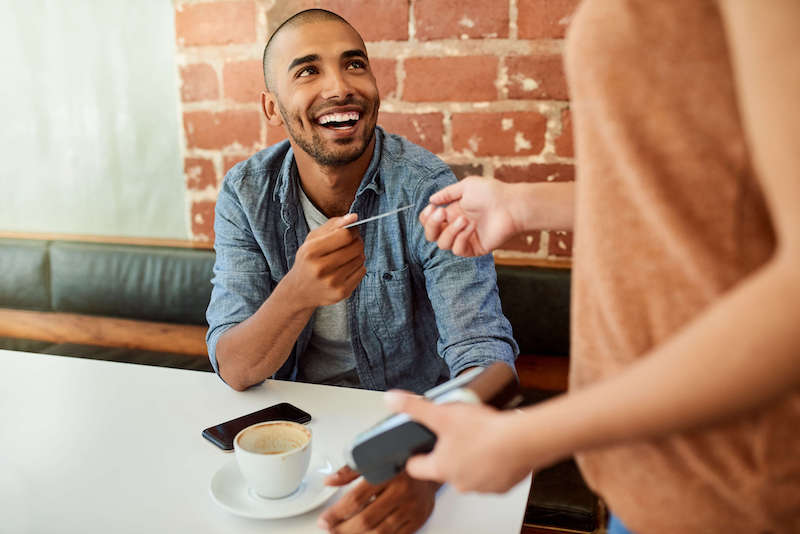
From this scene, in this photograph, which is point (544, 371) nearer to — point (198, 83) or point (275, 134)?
point (275, 134)

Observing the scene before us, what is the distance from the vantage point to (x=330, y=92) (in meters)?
1.29

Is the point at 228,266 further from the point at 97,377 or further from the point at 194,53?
the point at 194,53

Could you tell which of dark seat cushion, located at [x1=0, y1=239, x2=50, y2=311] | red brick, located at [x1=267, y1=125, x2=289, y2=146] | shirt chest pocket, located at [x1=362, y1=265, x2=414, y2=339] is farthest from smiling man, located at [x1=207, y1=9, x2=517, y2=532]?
dark seat cushion, located at [x1=0, y1=239, x2=50, y2=311]

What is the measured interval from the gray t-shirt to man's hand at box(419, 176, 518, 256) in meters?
0.46

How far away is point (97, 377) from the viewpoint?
1062 mm

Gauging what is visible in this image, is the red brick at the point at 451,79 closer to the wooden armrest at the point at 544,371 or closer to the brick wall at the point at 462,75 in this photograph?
the brick wall at the point at 462,75

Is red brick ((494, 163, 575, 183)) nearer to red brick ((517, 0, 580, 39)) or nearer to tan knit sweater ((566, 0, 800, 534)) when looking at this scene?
red brick ((517, 0, 580, 39))

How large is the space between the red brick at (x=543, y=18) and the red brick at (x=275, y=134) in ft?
2.17

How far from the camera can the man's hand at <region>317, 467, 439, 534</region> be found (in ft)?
2.15

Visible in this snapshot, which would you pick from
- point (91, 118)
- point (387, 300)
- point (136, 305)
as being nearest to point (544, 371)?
point (387, 300)

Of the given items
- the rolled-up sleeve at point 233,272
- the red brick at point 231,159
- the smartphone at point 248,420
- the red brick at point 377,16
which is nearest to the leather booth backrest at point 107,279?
the red brick at point 231,159

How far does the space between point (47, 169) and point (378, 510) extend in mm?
1866

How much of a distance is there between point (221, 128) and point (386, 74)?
20.1 inches

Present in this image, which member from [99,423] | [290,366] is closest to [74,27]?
[290,366]
